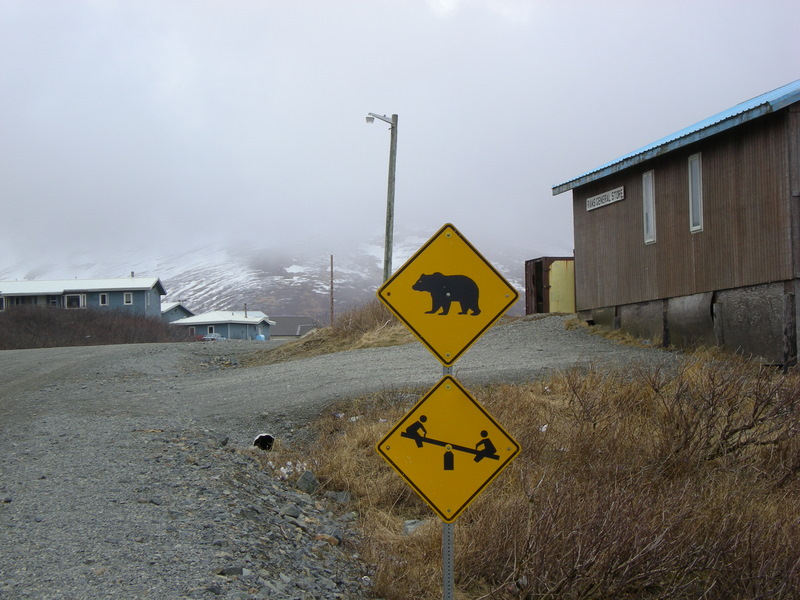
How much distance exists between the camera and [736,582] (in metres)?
5.72

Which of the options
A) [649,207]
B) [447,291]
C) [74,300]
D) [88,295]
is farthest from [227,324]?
[447,291]

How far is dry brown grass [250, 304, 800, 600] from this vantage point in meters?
5.69

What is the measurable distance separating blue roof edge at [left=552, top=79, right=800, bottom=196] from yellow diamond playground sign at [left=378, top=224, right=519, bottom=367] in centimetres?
1033

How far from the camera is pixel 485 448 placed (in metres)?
5.43

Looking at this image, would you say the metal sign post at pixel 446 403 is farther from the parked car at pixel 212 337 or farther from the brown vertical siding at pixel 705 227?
the parked car at pixel 212 337

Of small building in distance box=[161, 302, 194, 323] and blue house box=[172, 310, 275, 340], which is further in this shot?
small building in distance box=[161, 302, 194, 323]

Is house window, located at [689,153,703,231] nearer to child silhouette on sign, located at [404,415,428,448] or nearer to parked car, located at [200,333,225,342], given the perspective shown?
child silhouette on sign, located at [404,415,428,448]

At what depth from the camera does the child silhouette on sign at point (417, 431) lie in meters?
5.38

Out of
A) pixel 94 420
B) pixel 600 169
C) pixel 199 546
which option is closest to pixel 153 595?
pixel 199 546

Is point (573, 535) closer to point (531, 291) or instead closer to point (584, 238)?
point (584, 238)

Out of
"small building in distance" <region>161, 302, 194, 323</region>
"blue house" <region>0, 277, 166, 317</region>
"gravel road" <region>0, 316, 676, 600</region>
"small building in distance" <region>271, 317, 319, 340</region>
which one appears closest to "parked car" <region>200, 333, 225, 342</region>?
"blue house" <region>0, 277, 166, 317</region>

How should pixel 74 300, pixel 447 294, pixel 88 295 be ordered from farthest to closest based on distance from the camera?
pixel 88 295 < pixel 74 300 < pixel 447 294

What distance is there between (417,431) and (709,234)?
12090 millimetres

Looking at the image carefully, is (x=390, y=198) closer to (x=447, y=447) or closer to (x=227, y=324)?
(x=447, y=447)
